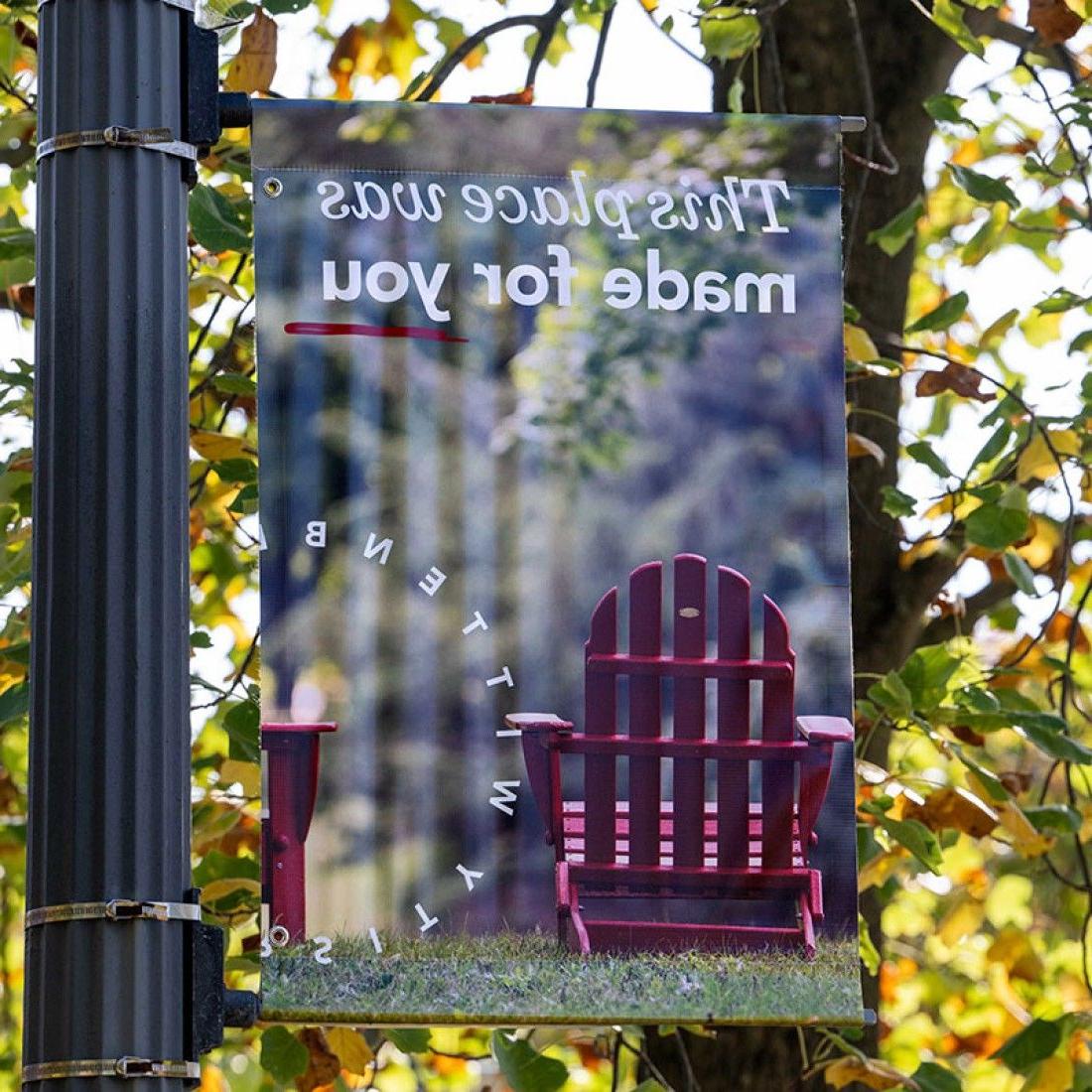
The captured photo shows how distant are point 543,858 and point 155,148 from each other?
1.22 metres

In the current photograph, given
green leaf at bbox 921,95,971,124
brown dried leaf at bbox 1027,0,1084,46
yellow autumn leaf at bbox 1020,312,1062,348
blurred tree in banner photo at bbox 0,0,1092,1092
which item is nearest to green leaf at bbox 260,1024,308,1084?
blurred tree in banner photo at bbox 0,0,1092,1092

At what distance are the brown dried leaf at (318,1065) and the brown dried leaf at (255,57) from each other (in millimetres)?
2298

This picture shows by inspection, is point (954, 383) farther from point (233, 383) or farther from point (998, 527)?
point (233, 383)

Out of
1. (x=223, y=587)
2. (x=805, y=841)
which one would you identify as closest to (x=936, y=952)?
(x=223, y=587)

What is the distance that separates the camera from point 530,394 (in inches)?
128

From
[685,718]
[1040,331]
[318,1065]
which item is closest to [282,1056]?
[318,1065]

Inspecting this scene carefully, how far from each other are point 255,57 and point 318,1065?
2456mm

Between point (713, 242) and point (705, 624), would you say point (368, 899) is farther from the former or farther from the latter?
point (713, 242)

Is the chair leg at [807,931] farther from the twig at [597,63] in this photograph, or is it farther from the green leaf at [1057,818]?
the twig at [597,63]

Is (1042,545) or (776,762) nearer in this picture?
(776,762)

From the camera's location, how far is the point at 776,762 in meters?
3.15

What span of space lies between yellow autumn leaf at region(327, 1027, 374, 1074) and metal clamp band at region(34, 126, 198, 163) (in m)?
2.70

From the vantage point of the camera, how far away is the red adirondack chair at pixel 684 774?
3.08 m

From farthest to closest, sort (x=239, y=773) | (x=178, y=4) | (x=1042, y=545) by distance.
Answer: (x=1042, y=545)
(x=239, y=773)
(x=178, y=4)
